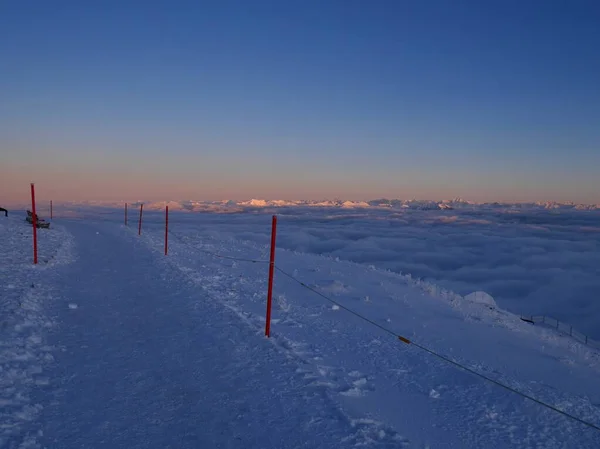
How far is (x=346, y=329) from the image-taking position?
29.5 ft

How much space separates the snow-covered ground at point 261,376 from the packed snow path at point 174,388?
2cm

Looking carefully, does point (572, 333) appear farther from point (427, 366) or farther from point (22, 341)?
point (22, 341)

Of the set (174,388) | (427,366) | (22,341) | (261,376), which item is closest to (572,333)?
(427,366)

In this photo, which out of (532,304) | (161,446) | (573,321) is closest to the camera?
(161,446)

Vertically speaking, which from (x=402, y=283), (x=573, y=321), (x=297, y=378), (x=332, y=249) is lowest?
(x=573, y=321)

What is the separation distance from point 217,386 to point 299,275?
12.1 m

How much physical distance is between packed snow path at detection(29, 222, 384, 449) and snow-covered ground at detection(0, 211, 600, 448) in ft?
0.07

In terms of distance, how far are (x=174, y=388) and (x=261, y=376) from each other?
3.75ft

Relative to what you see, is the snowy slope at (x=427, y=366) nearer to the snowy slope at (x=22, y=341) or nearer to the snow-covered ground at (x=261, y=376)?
the snow-covered ground at (x=261, y=376)

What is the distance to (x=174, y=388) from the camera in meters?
5.32

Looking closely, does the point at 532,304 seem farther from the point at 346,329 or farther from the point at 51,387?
the point at 51,387

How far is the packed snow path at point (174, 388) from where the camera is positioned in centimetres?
427

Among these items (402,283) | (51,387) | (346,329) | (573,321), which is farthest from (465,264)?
(51,387)

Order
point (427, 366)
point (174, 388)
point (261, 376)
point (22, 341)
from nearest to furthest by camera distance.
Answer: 1. point (174, 388)
2. point (261, 376)
3. point (22, 341)
4. point (427, 366)
